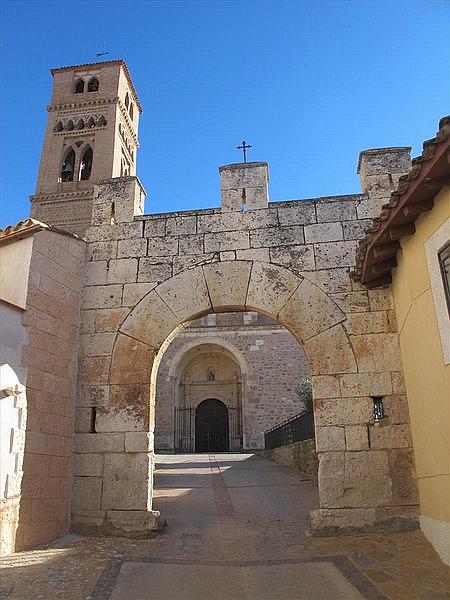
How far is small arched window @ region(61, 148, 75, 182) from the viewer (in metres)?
25.7

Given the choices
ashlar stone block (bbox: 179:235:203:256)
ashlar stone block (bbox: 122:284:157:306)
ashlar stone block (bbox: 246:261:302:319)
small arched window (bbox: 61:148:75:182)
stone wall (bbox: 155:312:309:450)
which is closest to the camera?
ashlar stone block (bbox: 246:261:302:319)

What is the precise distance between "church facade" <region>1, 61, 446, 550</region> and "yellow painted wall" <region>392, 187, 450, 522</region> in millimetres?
256

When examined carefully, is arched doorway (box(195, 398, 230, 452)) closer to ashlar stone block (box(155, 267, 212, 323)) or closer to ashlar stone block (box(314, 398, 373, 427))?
ashlar stone block (box(155, 267, 212, 323))

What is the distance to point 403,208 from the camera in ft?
12.6

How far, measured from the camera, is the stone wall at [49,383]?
4.50 metres

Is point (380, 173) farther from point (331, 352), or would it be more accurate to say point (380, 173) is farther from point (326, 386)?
point (326, 386)

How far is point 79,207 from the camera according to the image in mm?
23922

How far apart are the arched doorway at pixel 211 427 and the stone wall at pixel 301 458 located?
7507 millimetres

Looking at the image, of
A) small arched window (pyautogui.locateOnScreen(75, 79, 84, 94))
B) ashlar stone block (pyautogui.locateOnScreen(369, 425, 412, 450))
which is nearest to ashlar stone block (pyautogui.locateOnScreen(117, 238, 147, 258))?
ashlar stone block (pyautogui.locateOnScreen(369, 425, 412, 450))

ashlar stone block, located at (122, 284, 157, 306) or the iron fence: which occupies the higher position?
ashlar stone block, located at (122, 284, 157, 306)

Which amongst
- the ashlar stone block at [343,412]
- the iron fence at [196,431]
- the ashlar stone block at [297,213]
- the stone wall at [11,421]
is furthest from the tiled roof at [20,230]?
the iron fence at [196,431]

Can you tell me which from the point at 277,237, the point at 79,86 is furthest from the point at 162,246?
the point at 79,86

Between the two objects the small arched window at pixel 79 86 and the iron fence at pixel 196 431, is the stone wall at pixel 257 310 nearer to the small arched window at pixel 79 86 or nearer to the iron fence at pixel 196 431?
the iron fence at pixel 196 431

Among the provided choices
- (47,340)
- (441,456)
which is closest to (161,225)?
(47,340)
